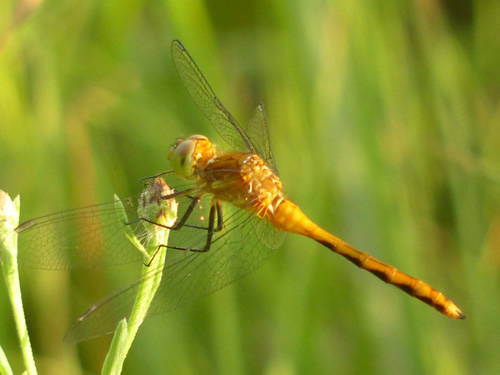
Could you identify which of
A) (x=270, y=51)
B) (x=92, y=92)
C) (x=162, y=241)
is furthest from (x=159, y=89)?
(x=162, y=241)

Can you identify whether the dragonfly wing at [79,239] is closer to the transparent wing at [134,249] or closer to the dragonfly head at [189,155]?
the transparent wing at [134,249]

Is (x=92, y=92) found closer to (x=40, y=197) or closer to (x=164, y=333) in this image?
(x=40, y=197)

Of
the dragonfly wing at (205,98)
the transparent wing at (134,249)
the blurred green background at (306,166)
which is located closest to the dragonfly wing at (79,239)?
the transparent wing at (134,249)

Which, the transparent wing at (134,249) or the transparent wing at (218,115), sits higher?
the transparent wing at (218,115)

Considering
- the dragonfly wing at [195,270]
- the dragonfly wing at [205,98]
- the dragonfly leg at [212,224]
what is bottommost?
the dragonfly wing at [195,270]

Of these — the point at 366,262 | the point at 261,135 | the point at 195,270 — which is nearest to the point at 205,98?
the point at 261,135

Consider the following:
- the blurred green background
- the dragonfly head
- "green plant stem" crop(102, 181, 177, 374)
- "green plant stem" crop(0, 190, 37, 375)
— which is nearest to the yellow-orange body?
the dragonfly head

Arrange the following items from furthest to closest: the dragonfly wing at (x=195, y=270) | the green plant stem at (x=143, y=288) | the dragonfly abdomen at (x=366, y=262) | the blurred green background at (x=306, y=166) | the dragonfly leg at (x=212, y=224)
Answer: the blurred green background at (x=306, y=166), the dragonfly abdomen at (x=366, y=262), the dragonfly leg at (x=212, y=224), the dragonfly wing at (x=195, y=270), the green plant stem at (x=143, y=288)
